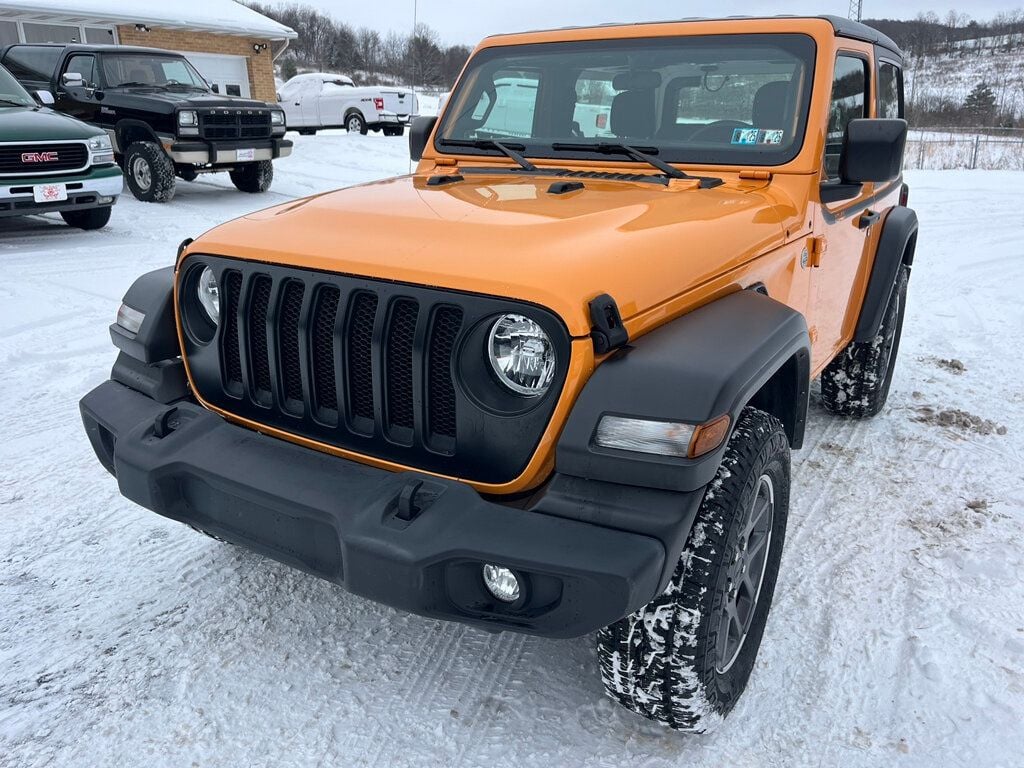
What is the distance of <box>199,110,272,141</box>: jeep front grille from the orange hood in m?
8.22

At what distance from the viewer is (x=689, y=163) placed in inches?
120

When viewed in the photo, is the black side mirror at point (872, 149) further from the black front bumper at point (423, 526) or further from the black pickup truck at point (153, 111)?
→ the black pickup truck at point (153, 111)

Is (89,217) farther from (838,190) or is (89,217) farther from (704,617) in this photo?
(704,617)

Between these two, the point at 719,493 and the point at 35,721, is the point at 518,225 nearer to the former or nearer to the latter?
the point at 719,493

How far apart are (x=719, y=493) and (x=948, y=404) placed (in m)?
3.46

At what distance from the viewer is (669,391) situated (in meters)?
1.80

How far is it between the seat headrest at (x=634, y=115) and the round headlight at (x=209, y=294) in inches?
66.8

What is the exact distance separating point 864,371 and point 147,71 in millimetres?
10201

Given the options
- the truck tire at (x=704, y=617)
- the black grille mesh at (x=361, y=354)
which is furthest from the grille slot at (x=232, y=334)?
the truck tire at (x=704, y=617)

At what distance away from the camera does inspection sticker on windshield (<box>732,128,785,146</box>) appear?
9.82 feet

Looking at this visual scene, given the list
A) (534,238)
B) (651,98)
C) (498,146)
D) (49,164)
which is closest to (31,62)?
(49,164)

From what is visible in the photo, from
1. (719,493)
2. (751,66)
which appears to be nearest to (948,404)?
(751,66)

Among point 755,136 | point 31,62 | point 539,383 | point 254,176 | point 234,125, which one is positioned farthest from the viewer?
point 254,176

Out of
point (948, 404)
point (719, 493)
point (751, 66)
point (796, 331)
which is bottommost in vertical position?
point (948, 404)
